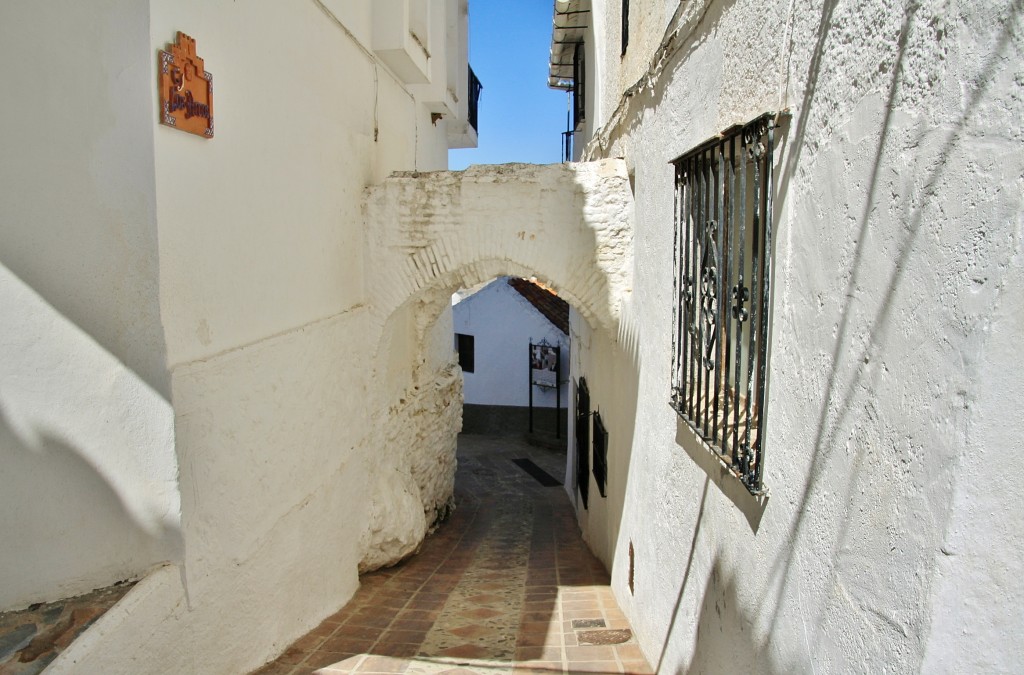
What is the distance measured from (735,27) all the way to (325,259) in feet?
Answer: 10.1

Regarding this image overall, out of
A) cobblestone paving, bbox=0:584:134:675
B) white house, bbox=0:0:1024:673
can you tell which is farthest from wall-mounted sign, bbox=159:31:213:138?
cobblestone paving, bbox=0:584:134:675

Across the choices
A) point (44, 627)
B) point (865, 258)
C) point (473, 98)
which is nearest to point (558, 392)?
point (473, 98)

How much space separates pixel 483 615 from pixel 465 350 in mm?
10775

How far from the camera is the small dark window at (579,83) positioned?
1019 centimetres

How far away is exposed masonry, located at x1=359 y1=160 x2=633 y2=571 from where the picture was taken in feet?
17.6

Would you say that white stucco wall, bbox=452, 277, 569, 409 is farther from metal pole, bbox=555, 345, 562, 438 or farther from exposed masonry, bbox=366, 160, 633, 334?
exposed masonry, bbox=366, 160, 633, 334

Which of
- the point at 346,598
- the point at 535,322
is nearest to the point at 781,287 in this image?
the point at 346,598

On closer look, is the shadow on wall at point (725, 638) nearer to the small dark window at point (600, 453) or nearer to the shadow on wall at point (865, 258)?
the shadow on wall at point (865, 258)

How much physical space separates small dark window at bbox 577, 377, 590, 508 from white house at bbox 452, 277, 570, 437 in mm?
5482

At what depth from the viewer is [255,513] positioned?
12.7ft

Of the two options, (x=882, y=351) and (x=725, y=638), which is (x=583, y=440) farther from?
(x=882, y=351)

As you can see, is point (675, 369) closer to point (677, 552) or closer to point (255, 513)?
point (677, 552)

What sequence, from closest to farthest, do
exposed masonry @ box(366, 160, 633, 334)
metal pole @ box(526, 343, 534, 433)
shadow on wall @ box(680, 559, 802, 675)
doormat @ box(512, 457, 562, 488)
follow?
shadow on wall @ box(680, 559, 802, 675)
exposed masonry @ box(366, 160, 633, 334)
doormat @ box(512, 457, 562, 488)
metal pole @ box(526, 343, 534, 433)

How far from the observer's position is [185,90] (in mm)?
3156
